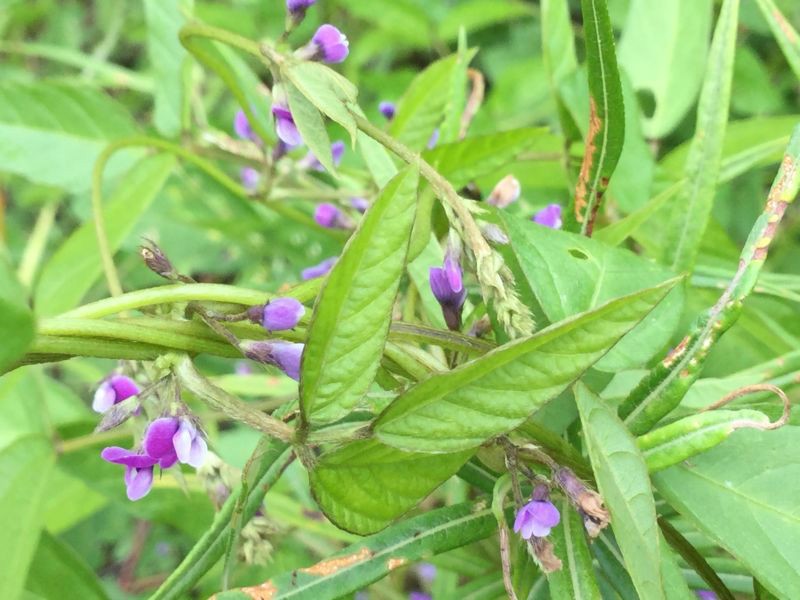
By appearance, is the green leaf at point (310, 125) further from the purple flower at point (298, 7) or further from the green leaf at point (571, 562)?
the green leaf at point (571, 562)

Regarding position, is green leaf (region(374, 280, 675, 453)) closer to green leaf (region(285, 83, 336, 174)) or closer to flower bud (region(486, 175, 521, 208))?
green leaf (region(285, 83, 336, 174))

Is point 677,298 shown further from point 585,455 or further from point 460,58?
point 460,58

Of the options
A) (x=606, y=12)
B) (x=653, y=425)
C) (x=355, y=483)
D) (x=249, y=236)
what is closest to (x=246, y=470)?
→ (x=355, y=483)

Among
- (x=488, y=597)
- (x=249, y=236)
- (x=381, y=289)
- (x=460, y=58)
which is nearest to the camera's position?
(x=381, y=289)

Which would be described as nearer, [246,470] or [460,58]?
[246,470]

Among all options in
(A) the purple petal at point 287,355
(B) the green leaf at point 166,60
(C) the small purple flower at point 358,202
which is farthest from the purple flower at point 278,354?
(B) the green leaf at point 166,60

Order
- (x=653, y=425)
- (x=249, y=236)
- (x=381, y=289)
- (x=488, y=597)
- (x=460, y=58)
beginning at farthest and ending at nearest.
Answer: (x=249, y=236) → (x=460, y=58) → (x=488, y=597) → (x=653, y=425) → (x=381, y=289)

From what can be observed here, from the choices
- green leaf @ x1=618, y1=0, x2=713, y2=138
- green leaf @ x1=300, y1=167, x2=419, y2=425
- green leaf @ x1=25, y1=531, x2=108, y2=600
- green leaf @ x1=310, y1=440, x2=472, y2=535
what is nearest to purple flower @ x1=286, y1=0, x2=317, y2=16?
green leaf @ x1=300, y1=167, x2=419, y2=425
